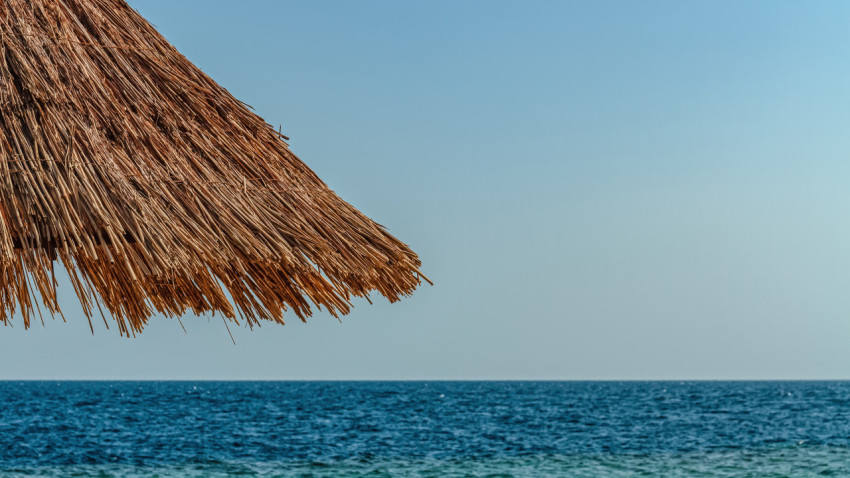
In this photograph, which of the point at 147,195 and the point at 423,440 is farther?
the point at 423,440

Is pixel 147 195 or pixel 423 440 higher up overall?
pixel 147 195

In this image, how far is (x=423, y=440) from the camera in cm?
2125

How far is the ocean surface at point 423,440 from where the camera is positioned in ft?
49.7

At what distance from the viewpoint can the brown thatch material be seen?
223cm

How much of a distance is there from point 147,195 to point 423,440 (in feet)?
64.4

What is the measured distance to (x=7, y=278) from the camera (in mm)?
2465

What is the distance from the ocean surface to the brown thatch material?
11800mm

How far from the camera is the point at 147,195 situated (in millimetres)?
2395

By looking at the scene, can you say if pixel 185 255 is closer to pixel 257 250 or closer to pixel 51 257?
pixel 257 250

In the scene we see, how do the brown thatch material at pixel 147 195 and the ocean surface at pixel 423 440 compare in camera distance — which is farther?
the ocean surface at pixel 423 440

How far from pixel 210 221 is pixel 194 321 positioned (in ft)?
2.74

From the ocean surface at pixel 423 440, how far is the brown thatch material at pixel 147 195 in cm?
1180

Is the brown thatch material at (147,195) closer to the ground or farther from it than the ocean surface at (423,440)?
farther from it

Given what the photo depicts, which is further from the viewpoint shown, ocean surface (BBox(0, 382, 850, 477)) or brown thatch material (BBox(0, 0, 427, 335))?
ocean surface (BBox(0, 382, 850, 477))
